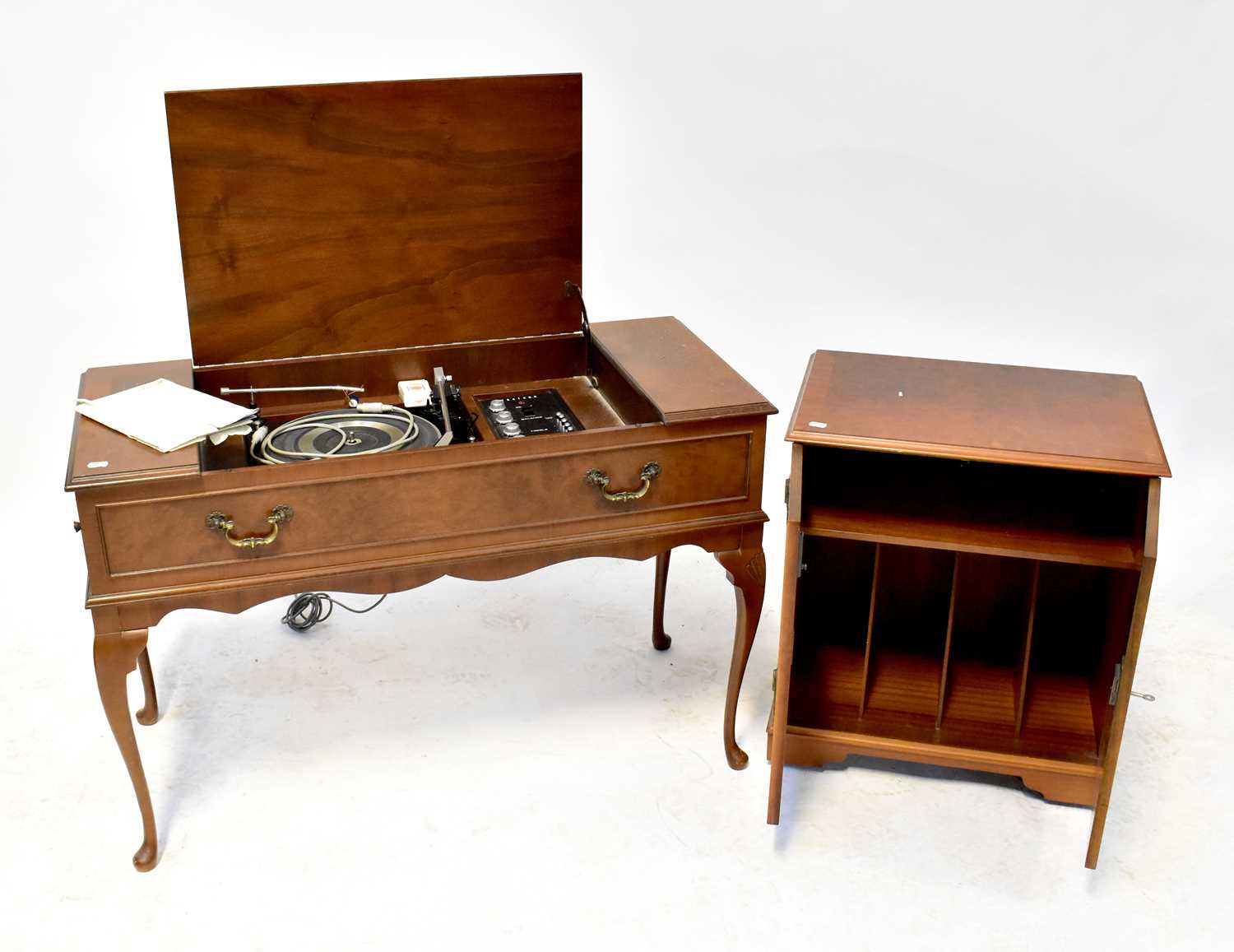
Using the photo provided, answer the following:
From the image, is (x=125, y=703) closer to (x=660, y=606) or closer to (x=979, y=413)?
(x=660, y=606)

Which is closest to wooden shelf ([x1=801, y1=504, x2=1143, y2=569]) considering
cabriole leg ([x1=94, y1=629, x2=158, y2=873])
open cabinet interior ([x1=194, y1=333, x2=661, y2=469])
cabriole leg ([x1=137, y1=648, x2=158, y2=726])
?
open cabinet interior ([x1=194, y1=333, x2=661, y2=469])

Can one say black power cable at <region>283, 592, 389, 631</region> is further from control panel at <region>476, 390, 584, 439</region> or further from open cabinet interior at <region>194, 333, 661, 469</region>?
control panel at <region>476, 390, 584, 439</region>

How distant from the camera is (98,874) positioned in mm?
2512

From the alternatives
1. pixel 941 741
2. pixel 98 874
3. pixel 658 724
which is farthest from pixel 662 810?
pixel 98 874

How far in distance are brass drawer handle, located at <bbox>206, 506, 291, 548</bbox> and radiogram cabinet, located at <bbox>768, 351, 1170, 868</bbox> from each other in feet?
2.94

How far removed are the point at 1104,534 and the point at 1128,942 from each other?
2.37 feet

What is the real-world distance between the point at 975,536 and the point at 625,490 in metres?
0.65

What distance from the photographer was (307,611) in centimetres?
335

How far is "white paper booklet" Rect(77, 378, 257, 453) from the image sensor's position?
7.79 ft

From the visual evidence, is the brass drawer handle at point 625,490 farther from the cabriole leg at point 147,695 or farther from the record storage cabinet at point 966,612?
the cabriole leg at point 147,695

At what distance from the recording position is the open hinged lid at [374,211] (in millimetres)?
2613

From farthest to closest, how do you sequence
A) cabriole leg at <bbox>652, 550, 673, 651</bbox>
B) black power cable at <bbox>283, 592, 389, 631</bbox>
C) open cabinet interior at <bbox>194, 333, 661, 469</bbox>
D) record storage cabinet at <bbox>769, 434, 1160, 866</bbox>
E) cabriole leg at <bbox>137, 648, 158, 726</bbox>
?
black power cable at <bbox>283, 592, 389, 631</bbox> < cabriole leg at <bbox>652, 550, 673, 651</bbox> < cabriole leg at <bbox>137, 648, 158, 726</bbox> < open cabinet interior at <bbox>194, 333, 661, 469</bbox> < record storage cabinet at <bbox>769, 434, 1160, 866</bbox>

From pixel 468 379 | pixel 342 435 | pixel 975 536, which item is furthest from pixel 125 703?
pixel 975 536

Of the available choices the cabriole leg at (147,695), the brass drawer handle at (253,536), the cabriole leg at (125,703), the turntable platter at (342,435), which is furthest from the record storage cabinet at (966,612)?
the cabriole leg at (147,695)
